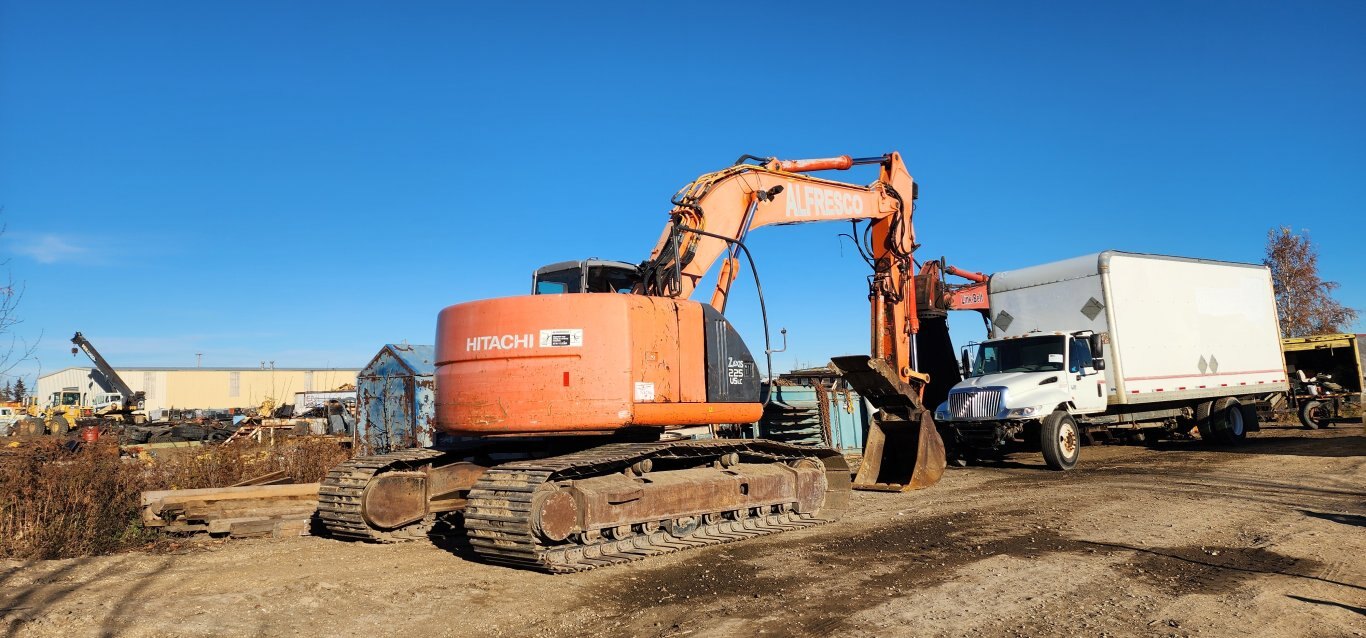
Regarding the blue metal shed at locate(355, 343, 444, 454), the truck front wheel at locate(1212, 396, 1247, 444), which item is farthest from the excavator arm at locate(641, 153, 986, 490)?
the blue metal shed at locate(355, 343, 444, 454)

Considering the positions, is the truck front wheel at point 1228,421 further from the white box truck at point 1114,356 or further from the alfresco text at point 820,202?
the alfresco text at point 820,202

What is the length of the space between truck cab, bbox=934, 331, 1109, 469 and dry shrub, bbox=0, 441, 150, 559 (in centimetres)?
1246

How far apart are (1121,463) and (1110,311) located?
9.39ft

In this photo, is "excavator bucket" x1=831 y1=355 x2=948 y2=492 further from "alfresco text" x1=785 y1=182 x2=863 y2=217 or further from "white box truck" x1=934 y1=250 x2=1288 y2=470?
"white box truck" x1=934 y1=250 x2=1288 y2=470

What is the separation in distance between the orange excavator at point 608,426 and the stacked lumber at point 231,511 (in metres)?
0.83

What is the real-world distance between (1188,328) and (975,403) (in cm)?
635

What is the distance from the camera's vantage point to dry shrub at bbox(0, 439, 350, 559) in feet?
26.9

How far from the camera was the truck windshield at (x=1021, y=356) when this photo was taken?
15984 mm

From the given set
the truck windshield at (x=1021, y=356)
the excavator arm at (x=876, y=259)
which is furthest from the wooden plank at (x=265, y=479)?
the truck windshield at (x=1021, y=356)

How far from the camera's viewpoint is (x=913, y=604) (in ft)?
20.0

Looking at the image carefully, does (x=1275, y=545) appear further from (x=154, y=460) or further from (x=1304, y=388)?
(x=1304, y=388)

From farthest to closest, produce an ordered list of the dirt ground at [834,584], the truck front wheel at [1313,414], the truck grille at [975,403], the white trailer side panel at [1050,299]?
the truck front wheel at [1313,414] → the white trailer side panel at [1050,299] → the truck grille at [975,403] → the dirt ground at [834,584]

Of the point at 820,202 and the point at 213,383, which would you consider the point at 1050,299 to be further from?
the point at 213,383

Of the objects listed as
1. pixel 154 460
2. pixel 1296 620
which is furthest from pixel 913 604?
pixel 154 460
